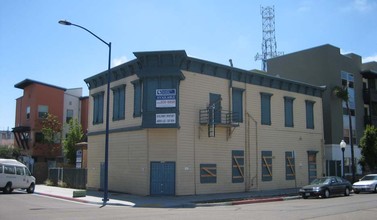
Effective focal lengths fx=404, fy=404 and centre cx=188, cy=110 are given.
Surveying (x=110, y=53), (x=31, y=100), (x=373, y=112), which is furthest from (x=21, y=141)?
(x=373, y=112)

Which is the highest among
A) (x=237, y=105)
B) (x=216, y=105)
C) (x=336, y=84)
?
(x=336, y=84)

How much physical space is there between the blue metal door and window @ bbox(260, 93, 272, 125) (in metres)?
9.67

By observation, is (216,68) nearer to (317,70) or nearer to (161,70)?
(161,70)

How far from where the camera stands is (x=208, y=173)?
89.1 ft

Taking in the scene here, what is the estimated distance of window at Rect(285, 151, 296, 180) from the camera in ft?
109

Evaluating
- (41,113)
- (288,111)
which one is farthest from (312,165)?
(41,113)

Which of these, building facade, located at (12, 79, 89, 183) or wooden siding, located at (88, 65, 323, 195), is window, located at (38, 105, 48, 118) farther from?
wooden siding, located at (88, 65, 323, 195)

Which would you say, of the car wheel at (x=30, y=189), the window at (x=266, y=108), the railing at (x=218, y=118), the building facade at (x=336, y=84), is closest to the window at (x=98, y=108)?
the car wheel at (x=30, y=189)

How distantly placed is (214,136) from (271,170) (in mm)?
7249

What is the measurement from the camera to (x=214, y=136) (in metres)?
27.2

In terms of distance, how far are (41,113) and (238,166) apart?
32.9 metres

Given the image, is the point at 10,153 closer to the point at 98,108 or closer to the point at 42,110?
the point at 42,110

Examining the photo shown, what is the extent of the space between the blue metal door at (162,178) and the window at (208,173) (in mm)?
2363

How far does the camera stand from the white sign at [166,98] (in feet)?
83.8
